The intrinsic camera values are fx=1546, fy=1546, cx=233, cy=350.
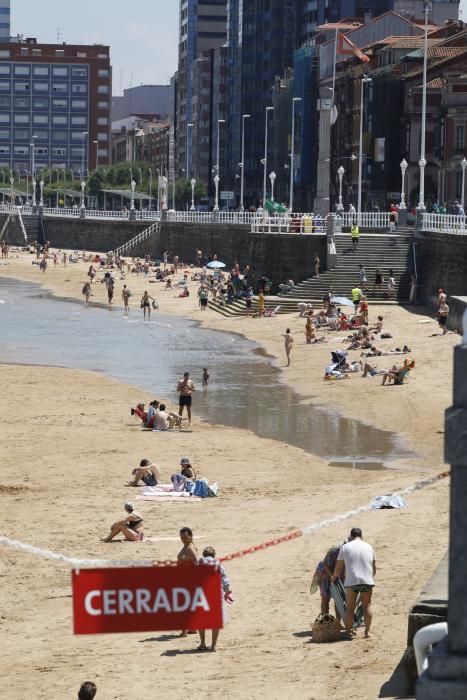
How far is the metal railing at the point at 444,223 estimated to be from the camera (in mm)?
57031

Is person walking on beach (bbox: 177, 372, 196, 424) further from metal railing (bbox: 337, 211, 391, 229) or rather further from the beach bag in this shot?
metal railing (bbox: 337, 211, 391, 229)

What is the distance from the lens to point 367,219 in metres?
68.4

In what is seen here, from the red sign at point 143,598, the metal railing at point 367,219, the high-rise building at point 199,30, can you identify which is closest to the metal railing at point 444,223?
the metal railing at point 367,219

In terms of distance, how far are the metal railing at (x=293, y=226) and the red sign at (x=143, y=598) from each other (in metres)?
56.1

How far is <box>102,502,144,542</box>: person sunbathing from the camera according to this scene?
67.2 feet

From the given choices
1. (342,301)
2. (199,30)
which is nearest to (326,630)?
(342,301)

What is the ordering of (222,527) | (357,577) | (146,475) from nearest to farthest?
(357,577) < (222,527) < (146,475)

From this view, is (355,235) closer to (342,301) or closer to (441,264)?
(441,264)

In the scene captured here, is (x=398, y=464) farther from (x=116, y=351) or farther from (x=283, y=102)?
(x=283, y=102)

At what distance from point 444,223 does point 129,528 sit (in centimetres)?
4151

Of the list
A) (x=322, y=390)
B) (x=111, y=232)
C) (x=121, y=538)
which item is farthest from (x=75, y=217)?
(x=121, y=538)

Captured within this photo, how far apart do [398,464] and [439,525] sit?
8.84 metres

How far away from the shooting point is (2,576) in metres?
18.8

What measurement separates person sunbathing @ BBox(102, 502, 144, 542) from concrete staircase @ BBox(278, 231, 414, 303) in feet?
133
